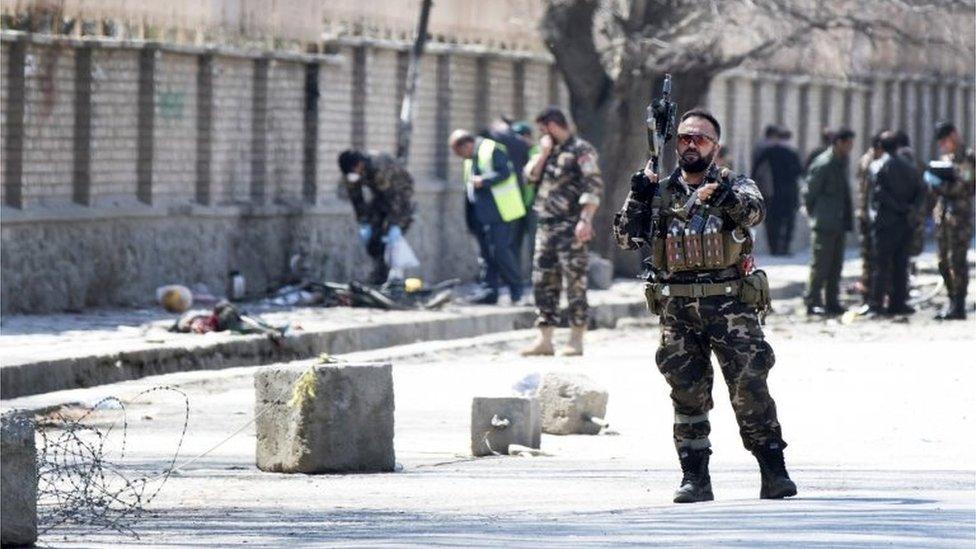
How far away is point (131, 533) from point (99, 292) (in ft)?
38.0

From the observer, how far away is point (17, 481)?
327 inches

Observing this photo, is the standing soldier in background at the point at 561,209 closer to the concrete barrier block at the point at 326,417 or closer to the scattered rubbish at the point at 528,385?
the scattered rubbish at the point at 528,385

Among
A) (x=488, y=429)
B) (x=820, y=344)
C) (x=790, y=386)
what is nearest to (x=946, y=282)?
(x=820, y=344)

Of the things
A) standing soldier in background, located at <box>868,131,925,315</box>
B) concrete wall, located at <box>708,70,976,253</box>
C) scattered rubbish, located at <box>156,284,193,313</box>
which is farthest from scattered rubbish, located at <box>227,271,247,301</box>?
concrete wall, located at <box>708,70,976,253</box>

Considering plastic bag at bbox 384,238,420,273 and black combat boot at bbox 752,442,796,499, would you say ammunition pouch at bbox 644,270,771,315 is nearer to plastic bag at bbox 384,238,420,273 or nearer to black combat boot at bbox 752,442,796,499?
black combat boot at bbox 752,442,796,499

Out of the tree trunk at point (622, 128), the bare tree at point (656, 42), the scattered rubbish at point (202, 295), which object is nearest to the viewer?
the scattered rubbish at point (202, 295)

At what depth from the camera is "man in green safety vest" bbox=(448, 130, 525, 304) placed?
22016 mm

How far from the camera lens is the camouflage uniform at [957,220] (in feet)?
72.1

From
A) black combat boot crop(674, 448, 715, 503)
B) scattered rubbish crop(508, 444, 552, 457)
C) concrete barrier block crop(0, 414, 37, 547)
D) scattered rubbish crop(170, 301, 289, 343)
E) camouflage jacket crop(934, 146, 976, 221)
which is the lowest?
scattered rubbish crop(170, 301, 289, 343)

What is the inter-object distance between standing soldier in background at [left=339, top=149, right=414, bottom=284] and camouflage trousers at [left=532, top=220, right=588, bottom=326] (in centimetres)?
432

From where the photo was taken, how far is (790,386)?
15297 millimetres

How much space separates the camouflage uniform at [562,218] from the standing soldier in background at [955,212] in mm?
5549

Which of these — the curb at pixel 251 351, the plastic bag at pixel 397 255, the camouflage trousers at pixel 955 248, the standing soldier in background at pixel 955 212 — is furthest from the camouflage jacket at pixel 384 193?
the camouflage trousers at pixel 955 248

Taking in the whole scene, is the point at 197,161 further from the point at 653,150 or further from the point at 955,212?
the point at 653,150
